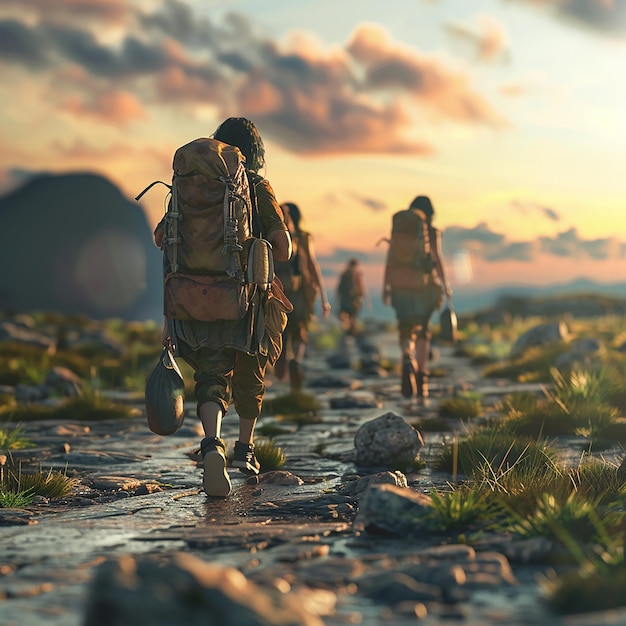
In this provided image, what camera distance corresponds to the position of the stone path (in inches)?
123

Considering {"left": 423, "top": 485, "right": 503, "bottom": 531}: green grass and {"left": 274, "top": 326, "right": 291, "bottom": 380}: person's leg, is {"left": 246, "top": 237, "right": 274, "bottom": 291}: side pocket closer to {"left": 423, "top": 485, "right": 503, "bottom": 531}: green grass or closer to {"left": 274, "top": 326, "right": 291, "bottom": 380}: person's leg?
{"left": 423, "top": 485, "right": 503, "bottom": 531}: green grass

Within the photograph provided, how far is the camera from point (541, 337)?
22.9m

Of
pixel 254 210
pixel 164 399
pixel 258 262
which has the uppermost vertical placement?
pixel 254 210

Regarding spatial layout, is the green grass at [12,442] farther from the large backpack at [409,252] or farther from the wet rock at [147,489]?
the large backpack at [409,252]

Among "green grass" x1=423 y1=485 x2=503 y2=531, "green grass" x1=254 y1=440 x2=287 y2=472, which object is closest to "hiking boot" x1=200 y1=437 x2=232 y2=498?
"green grass" x1=254 y1=440 x2=287 y2=472

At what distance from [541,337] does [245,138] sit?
1751 centimetres

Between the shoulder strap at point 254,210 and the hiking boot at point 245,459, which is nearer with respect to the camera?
the shoulder strap at point 254,210

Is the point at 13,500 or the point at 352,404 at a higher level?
the point at 13,500

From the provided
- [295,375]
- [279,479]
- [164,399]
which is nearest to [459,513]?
[164,399]

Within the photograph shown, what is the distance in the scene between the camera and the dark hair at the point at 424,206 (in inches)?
535

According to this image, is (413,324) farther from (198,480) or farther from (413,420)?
(198,480)

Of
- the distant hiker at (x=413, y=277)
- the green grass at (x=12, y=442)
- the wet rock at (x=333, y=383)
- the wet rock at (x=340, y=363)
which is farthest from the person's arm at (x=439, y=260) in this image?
the wet rock at (x=340, y=363)

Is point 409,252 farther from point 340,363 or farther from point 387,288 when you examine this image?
point 340,363

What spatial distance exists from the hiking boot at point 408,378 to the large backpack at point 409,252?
105 cm
